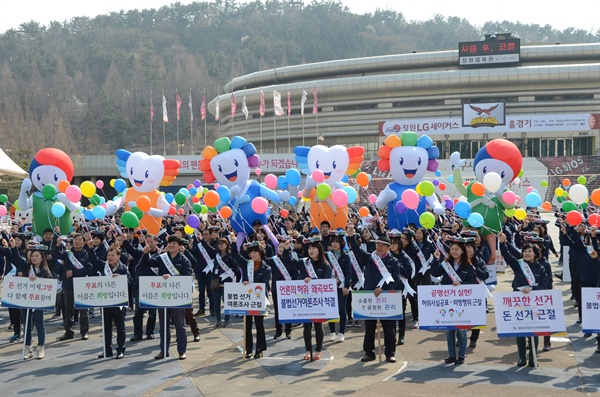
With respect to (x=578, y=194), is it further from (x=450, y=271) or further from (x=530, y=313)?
(x=450, y=271)

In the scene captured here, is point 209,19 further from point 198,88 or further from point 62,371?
point 62,371

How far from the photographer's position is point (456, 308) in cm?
1019

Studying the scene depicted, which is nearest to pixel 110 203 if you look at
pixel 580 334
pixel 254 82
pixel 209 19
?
pixel 580 334

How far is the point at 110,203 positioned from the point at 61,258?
554 cm

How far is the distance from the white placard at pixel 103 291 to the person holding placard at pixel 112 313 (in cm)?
10

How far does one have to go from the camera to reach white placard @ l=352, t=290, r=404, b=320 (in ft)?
34.1

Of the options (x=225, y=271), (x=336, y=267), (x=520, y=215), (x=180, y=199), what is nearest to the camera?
(x=336, y=267)

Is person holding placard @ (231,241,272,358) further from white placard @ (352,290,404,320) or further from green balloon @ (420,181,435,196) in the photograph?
green balloon @ (420,181,435,196)

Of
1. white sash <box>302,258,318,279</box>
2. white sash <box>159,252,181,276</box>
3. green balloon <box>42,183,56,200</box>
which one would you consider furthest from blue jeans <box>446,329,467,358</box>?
green balloon <box>42,183,56,200</box>

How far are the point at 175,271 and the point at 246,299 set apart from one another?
107 centimetres

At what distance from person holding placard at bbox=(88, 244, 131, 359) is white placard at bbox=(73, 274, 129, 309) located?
98 mm

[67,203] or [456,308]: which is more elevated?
[67,203]

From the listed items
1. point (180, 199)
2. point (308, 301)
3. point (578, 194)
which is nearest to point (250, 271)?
point (308, 301)

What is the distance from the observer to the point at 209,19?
168750 millimetres
